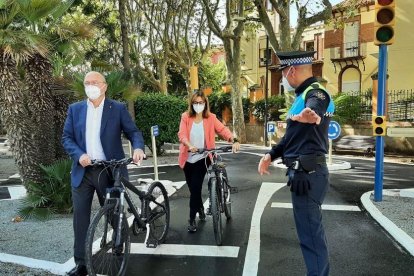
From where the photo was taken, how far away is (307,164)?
135 inches

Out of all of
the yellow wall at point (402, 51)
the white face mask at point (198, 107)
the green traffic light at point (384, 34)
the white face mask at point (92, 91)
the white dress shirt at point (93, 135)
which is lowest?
the white dress shirt at point (93, 135)

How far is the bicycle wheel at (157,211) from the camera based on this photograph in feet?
15.9

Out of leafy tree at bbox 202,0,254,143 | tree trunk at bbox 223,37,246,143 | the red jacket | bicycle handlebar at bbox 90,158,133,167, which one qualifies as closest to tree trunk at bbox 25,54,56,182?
the red jacket

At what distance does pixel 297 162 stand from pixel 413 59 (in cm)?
2543

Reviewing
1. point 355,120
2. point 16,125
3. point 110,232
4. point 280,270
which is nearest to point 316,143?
point 280,270

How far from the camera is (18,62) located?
682cm

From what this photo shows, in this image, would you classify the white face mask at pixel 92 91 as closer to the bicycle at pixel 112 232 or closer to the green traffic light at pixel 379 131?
the bicycle at pixel 112 232

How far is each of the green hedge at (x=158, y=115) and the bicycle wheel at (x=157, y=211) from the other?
9836 mm

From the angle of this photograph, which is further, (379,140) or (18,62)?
(379,140)

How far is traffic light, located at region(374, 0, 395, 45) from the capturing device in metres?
7.01

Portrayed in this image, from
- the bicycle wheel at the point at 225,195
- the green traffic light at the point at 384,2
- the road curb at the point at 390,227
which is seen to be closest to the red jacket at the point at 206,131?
the bicycle wheel at the point at 225,195

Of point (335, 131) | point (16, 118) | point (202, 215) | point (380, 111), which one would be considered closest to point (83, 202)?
point (202, 215)

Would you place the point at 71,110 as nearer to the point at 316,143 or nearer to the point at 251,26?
the point at 316,143

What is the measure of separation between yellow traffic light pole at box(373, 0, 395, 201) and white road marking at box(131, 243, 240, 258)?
3505mm
